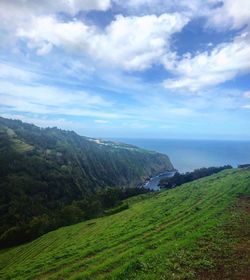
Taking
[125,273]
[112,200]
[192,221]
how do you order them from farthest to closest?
[112,200]
[192,221]
[125,273]

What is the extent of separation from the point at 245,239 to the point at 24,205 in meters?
168

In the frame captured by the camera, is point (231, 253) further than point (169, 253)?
No

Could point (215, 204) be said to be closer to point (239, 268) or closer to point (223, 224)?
point (223, 224)

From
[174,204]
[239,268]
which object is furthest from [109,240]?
[174,204]

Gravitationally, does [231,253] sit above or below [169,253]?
above

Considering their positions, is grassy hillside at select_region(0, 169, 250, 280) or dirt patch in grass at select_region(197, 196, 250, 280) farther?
grassy hillside at select_region(0, 169, 250, 280)

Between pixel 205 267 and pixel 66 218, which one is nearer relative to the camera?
pixel 205 267

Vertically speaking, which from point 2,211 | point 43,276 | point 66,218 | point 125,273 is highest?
point 125,273

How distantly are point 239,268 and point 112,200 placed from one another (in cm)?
11426

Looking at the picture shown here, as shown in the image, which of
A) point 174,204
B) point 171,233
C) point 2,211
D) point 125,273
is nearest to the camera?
point 125,273

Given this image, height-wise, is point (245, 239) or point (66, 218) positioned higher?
point (245, 239)

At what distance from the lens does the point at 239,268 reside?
62.6ft

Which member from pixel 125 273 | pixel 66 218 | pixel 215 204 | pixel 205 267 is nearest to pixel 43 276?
pixel 125 273

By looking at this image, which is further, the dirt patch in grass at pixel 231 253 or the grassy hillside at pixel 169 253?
the grassy hillside at pixel 169 253
